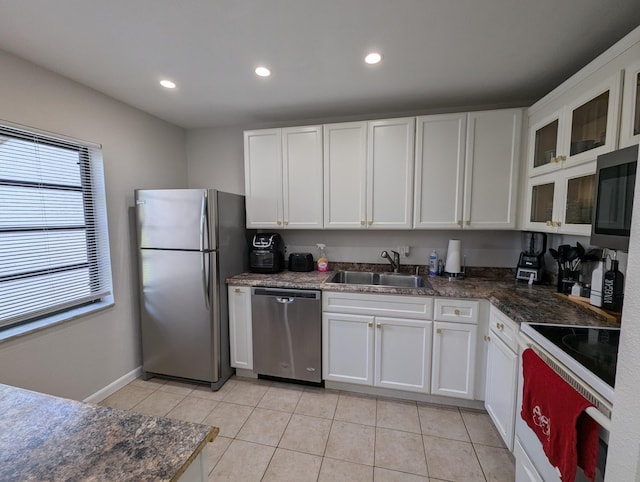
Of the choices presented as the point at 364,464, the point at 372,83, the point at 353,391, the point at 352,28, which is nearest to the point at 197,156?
the point at 372,83

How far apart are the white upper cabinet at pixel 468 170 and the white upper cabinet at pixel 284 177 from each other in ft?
2.97

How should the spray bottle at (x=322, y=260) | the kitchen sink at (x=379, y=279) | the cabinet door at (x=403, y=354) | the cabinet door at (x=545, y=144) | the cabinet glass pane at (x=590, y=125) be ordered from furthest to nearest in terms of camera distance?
the spray bottle at (x=322, y=260) → the kitchen sink at (x=379, y=279) → the cabinet door at (x=403, y=354) → the cabinet door at (x=545, y=144) → the cabinet glass pane at (x=590, y=125)

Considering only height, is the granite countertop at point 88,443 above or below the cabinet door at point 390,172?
below

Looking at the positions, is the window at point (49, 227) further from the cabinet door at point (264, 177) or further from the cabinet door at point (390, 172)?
the cabinet door at point (390, 172)

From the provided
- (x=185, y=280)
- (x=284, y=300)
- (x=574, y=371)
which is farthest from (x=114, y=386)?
(x=574, y=371)

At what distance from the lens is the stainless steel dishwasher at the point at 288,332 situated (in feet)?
7.68

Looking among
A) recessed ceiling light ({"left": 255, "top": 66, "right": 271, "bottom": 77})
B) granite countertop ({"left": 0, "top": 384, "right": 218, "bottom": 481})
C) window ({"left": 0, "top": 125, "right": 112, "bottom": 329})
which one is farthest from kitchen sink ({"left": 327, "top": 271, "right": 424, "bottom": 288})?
window ({"left": 0, "top": 125, "right": 112, "bottom": 329})

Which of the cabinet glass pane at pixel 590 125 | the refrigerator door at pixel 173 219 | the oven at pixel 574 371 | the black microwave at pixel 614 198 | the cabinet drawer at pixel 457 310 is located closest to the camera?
the oven at pixel 574 371

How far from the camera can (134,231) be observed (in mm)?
2529

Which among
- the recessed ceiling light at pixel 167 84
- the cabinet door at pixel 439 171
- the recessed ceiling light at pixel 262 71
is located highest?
the recessed ceiling light at pixel 167 84

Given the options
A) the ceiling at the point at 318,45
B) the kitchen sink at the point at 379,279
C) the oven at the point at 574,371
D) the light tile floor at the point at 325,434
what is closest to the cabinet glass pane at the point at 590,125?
the ceiling at the point at 318,45

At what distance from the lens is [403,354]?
2203mm

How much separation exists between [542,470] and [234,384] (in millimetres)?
2187

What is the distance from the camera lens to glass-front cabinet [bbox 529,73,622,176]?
4.57 feet
